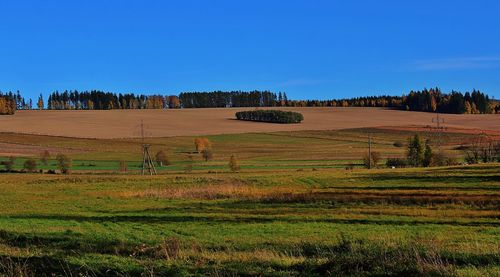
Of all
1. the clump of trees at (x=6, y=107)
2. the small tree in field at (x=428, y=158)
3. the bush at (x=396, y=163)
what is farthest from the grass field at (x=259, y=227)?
the clump of trees at (x=6, y=107)

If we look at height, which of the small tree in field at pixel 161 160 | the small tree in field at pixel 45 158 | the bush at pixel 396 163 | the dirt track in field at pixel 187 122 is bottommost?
the bush at pixel 396 163

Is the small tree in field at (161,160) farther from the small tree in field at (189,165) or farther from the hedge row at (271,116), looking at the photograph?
the hedge row at (271,116)

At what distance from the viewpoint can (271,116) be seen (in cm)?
17900

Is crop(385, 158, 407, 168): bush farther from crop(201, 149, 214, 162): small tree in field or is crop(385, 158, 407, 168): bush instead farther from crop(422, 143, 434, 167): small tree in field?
crop(201, 149, 214, 162): small tree in field

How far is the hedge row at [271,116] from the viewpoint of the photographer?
573 feet

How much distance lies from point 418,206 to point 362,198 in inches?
195

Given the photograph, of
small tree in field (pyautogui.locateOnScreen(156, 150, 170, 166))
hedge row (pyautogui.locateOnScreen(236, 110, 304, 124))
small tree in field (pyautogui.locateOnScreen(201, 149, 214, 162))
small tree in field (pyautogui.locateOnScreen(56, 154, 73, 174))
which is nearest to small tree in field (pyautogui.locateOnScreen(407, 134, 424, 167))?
small tree in field (pyautogui.locateOnScreen(201, 149, 214, 162))

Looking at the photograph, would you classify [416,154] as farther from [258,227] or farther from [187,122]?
[258,227]

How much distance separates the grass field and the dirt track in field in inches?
3176

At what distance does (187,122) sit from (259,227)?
139543mm

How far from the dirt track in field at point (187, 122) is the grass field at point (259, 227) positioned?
265 feet

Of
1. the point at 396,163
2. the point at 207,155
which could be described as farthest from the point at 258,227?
the point at 207,155

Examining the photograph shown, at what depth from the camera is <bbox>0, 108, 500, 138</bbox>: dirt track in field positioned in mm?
143125

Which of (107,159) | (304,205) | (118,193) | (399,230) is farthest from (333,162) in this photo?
(399,230)
